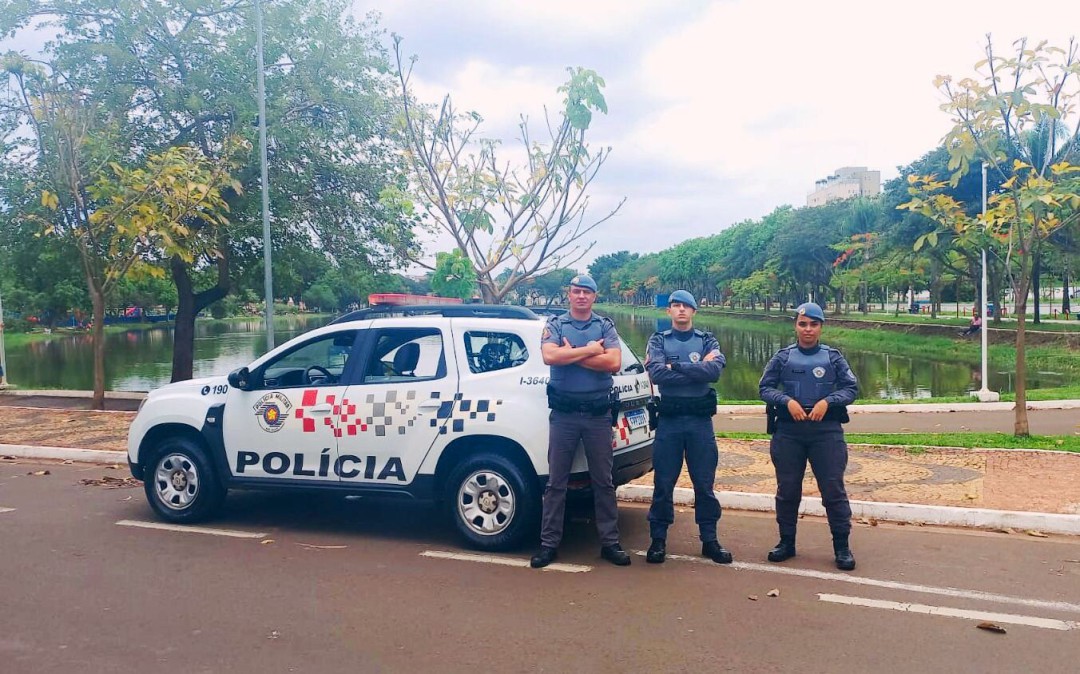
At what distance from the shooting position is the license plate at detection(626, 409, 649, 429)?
6.02 m

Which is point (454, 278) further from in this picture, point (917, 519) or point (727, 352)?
point (727, 352)

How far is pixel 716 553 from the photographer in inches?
221

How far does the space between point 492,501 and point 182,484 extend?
2776 millimetres

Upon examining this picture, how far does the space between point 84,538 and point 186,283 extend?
1320cm

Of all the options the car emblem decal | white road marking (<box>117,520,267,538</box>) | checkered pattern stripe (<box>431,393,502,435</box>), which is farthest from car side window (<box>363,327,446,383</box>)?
white road marking (<box>117,520,267,538</box>)

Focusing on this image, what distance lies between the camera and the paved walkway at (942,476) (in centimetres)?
698

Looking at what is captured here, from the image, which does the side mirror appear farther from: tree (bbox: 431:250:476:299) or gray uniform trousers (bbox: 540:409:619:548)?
tree (bbox: 431:250:476:299)

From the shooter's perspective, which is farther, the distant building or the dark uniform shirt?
the distant building

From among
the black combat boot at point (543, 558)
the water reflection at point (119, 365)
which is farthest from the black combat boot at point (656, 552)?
the water reflection at point (119, 365)

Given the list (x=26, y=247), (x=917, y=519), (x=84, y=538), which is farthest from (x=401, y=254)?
(x=917, y=519)

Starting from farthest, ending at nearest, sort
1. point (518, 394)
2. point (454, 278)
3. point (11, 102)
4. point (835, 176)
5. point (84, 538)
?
1. point (835, 176)
2. point (11, 102)
3. point (454, 278)
4. point (84, 538)
5. point (518, 394)

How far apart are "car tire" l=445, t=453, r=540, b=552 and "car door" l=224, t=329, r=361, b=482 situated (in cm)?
107

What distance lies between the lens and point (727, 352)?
124ft

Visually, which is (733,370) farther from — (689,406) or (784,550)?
(689,406)
